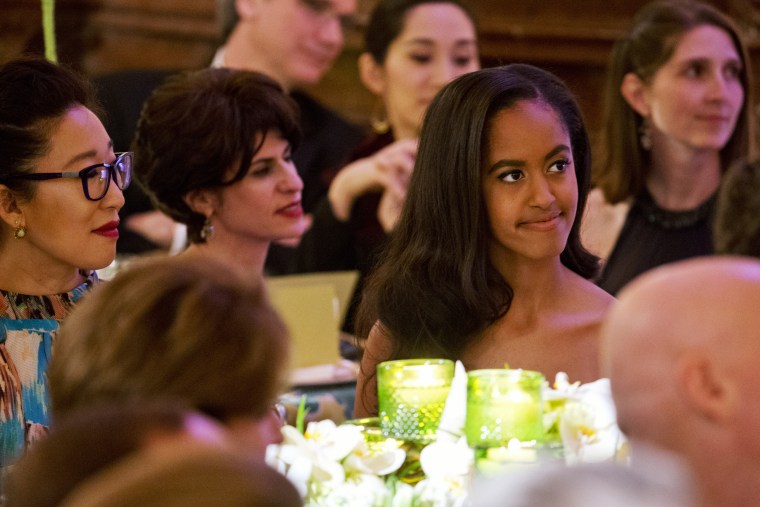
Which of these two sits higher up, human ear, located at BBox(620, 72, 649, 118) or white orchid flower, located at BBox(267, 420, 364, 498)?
white orchid flower, located at BBox(267, 420, 364, 498)

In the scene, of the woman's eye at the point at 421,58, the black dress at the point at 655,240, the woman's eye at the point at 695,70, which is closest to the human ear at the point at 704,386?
the black dress at the point at 655,240

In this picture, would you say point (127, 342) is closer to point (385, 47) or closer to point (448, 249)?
point (448, 249)

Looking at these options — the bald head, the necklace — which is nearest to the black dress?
the necklace

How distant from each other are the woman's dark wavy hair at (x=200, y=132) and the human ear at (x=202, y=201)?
0.01 metres

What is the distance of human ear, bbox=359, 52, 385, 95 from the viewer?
4.12 metres

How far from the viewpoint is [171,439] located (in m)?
0.91

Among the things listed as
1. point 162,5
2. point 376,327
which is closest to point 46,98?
point 376,327

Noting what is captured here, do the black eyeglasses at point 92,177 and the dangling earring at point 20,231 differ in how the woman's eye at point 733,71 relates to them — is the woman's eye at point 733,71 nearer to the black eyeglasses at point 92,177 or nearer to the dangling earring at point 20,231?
the black eyeglasses at point 92,177

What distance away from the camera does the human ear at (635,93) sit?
372 cm

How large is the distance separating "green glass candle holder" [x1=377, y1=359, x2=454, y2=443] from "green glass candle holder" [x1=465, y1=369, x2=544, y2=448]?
14cm

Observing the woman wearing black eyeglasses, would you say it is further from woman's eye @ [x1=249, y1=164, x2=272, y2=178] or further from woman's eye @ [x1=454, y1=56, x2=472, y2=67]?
woman's eye @ [x1=454, y1=56, x2=472, y2=67]

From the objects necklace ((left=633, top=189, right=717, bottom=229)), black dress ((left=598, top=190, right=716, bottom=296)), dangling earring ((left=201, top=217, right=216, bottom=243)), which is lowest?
black dress ((left=598, top=190, right=716, bottom=296))

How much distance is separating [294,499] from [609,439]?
72 centimetres

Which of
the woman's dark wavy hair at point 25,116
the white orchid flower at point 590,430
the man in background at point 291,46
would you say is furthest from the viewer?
the man in background at point 291,46
